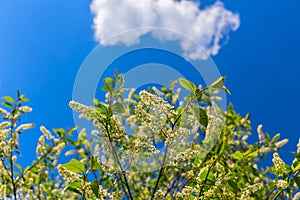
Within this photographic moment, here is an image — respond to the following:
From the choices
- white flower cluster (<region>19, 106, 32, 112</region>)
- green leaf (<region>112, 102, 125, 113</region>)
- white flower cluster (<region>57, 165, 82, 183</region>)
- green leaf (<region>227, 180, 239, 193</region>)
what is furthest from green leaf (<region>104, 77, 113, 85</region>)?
white flower cluster (<region>19, 106, 32, 112</region>)

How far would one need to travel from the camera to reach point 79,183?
1.34 metres

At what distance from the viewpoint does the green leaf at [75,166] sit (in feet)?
4.37

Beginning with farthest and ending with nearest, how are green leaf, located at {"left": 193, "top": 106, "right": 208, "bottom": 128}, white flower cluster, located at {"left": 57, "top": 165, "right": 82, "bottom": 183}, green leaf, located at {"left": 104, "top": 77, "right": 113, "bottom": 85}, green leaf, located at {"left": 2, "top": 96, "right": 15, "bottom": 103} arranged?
1. green leaf, located at {"left": 2, "top": 96, "right": 15, "bottom": 103}
2. green leaf, located at {"left": 104, "top": 77, "right": 113, "bottom": 85}
3. green leaf, located at {"left": 193, "top": 106, "right": 208, "bottom": 128}
4. white flower cluster, located at {"left": 57, "top": 165, "right": 82, "bottom": 183}

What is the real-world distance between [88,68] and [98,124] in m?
0.31

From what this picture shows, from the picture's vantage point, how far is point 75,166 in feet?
4.38

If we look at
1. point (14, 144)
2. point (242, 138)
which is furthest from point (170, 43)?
point (242, 138)

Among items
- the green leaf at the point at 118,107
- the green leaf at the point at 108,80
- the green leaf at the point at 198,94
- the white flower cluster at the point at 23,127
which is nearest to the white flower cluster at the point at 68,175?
the green leaf at the point at 118,107

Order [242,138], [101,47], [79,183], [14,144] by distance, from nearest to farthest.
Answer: [79,183], [101,47], [14,144], [242,138]

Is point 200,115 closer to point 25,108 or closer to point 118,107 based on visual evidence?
point 118,107

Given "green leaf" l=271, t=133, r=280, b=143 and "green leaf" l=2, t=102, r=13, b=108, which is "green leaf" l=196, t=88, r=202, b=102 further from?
"green leaf" l=2, t=102, r=13, b=108

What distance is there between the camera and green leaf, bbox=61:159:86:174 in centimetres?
133

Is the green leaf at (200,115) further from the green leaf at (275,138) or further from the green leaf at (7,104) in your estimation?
the green leaf at (7,104)

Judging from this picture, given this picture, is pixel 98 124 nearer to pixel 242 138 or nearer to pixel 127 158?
pixel 127 158

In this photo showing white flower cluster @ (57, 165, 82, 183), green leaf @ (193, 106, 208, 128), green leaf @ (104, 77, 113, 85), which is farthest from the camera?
green leaf @ (104, 77, 113, 85)
